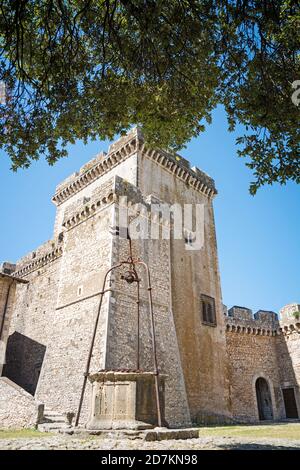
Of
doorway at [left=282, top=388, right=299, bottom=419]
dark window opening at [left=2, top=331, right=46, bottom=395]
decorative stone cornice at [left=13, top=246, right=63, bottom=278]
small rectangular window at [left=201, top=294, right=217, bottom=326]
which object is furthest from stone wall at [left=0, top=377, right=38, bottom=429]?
doorway at [left=282, top=388, right=299, bottom=419]

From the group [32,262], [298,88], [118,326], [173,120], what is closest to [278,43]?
[298,88]

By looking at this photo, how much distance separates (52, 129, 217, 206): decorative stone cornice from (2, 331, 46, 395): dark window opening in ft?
31.4

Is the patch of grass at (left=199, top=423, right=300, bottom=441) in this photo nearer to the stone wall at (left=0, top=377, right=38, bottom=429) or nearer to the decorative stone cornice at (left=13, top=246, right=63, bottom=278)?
the stone wall at (left=0, top=377, right=38, bottom=429)

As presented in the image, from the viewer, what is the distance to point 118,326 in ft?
40.7

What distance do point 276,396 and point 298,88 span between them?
20.4 meters

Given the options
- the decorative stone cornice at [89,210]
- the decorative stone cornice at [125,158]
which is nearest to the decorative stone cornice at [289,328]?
the decorative stone cornice at [125,158]

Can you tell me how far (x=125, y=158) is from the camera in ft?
62.5

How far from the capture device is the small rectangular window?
58.7 feet

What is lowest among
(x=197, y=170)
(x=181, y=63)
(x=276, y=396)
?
(x=276, y=396)

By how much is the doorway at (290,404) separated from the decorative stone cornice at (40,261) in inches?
640

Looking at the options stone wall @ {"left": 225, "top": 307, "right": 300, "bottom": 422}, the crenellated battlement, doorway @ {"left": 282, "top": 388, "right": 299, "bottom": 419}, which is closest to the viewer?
stone wall @ {"left": 225, "top": 307, "right": 300, "bottom": 422}

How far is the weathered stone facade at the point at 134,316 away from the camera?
12.6m

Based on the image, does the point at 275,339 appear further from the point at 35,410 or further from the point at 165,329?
the point at 35,410

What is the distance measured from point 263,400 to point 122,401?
17.1m
